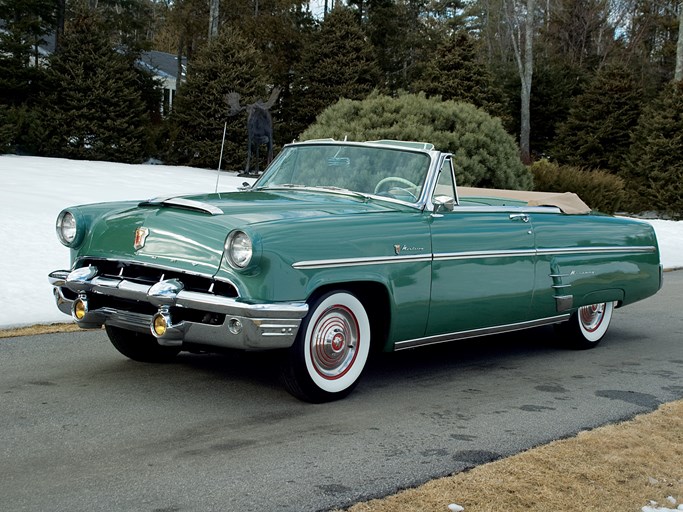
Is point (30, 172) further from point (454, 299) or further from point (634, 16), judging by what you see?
point (634, 16)

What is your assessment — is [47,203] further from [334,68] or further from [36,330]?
[334,68]

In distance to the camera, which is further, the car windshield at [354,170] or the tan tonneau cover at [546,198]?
the tan tonneau cover at [546,198]

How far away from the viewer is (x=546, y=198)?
773cm

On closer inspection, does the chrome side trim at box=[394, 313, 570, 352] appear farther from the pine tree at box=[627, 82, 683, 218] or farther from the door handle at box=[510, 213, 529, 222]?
the pine tree at box=[627, 82, 683, 218]

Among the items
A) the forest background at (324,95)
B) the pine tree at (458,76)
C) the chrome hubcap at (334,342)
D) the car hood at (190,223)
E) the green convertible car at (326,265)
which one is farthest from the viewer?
the pine tree at (458,76)

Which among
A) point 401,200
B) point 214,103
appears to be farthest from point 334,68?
point 401,200

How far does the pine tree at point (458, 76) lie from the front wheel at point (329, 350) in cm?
2743

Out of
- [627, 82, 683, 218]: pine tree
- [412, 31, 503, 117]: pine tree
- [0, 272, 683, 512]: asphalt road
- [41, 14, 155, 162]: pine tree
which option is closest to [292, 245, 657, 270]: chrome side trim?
[0, 272, 683, 512]: asphalt road

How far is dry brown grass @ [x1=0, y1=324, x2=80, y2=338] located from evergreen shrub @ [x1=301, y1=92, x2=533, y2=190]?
10017 millimetres

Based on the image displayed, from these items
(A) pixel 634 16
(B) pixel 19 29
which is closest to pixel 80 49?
(B) pixel 19 29

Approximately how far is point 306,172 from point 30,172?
46.8 feet

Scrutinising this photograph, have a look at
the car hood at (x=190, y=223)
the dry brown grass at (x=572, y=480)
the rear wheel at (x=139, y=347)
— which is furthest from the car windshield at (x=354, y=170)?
the dry brown grass at (x=572, y=480)

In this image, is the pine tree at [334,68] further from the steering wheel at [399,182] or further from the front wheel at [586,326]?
the steering wheel at [399,182]

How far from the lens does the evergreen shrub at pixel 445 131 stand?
17266mm
